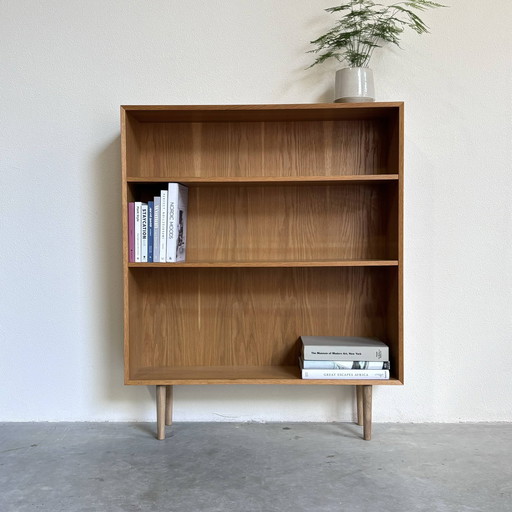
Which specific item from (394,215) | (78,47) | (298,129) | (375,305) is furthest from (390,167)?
(78,47)

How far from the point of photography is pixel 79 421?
8.12 feet

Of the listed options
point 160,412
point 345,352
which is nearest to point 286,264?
point 345,352

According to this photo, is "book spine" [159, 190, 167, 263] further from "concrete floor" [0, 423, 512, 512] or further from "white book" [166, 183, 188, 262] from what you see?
"concrete floor" [0, 423, 512, 512]

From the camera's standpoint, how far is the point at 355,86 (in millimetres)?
2193

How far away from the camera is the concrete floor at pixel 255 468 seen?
5.69ft

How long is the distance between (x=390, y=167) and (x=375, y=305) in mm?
607

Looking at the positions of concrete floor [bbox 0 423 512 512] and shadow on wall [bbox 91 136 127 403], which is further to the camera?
shadow on wall [bbox 91 136 127 403]

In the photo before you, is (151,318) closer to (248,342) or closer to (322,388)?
(248,342)

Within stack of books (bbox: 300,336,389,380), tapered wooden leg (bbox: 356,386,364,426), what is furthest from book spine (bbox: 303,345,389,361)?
tapered wooden leg (bbox: 356,386,364,426)

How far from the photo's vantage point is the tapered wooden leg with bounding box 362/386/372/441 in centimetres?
222

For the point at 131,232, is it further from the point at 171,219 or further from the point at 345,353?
the point at 345,353

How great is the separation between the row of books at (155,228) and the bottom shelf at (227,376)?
0.48 meters

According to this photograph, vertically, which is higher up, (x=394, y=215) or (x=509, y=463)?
(x=394, y=215)

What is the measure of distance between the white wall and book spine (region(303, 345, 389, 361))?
1.08 feet
